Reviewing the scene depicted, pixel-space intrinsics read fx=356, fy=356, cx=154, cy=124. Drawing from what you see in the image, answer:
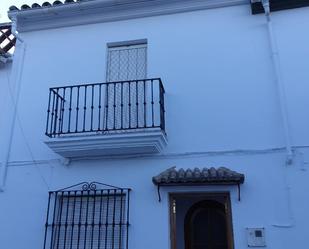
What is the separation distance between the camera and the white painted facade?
5914 millimetres

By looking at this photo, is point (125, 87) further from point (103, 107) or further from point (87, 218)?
point (87, 218)

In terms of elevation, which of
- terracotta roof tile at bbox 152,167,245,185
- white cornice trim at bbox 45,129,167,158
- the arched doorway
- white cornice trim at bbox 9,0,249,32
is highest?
white cornice trim at bbox 9,0,249,32

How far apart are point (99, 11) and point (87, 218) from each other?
432 cm

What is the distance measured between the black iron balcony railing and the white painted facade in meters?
0.22

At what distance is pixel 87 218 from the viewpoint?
6453mm

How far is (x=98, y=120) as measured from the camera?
6.93 metres

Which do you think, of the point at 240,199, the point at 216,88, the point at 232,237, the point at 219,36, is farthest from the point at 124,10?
the point at 232,237

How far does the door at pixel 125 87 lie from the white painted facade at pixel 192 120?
0.21m

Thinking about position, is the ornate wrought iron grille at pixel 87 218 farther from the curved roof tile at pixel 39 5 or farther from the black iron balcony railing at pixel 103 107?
the curved roof tile at pixel 39 5

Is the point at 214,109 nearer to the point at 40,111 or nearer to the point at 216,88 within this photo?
the point at 216,88

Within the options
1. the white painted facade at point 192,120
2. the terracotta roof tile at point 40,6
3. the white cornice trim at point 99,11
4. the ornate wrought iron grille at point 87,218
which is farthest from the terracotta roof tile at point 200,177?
the terracotta roof tile at point 40,6

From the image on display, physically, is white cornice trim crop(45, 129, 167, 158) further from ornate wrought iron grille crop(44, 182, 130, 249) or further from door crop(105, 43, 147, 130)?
ornate wrought iron grille crop(44, 182, 130, 249)

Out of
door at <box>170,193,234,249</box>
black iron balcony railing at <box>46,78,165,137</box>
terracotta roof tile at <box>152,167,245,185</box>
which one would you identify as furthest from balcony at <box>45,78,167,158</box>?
door at <box>170,193,234,249</box>

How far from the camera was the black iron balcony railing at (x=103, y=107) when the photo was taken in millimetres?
6762
